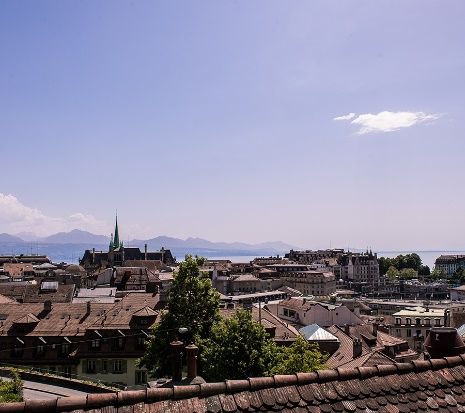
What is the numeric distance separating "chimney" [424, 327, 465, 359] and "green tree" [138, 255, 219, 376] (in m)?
25.0

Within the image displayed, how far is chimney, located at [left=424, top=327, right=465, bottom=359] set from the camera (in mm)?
12008

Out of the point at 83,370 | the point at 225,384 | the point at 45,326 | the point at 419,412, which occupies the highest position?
the point at 225,384

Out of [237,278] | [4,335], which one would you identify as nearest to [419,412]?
[4,335]

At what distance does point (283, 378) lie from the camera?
7.80 m

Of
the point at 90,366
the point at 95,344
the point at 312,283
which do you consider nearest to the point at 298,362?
the point at 95,344

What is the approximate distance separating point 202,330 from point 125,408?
31.8 m

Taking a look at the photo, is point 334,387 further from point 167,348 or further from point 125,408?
point 167,348

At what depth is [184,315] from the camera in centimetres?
3841

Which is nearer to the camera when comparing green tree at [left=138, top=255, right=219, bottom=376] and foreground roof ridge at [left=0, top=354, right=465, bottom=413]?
foreground roof ridge at [left=0, top=354, right=465, bottom=413]

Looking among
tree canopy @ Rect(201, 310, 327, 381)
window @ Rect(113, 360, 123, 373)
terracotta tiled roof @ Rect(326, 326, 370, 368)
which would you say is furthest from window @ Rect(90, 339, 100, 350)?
terracotta tiled roof @ Rect(326, 326, 370, 368)

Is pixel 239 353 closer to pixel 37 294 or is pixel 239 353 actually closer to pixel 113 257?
pixel 37 294

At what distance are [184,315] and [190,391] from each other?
31.6 meters

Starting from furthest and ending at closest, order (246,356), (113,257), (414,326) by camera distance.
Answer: (113,257)
(414,326)
(246,356)

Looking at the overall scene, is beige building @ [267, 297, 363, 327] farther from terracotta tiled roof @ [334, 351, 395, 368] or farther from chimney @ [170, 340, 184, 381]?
chimney @ [170, 340, 184, 381]
